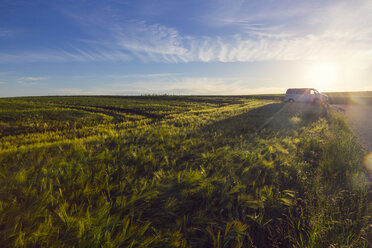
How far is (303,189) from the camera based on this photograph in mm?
2891

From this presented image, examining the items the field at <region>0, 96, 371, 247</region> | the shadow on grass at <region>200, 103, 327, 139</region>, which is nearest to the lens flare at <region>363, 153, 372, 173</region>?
the field at <region>0, 96, 371, 247</region>

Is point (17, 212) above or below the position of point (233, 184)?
above

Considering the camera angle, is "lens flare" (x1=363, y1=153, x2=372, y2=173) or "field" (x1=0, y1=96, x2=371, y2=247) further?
"lens flare" (x1=363, y1=153, x2=372, y2=173)

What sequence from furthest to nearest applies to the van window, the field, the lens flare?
the van window
the lens flare
the field

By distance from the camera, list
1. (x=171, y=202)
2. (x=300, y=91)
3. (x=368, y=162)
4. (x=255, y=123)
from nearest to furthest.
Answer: (x=171, y=202), (x=368, y=162), (x=255, y=123), (x=300, y=91)

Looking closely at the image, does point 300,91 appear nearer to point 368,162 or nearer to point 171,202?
point 368,162

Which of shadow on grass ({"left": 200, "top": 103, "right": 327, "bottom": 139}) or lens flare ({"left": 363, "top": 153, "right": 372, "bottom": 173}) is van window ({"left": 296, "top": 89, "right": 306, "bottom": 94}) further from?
lens flare ({"left": 363, "top": 153, "right": 372, "bottom": 173})

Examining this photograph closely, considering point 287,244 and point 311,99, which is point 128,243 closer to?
point 287,244

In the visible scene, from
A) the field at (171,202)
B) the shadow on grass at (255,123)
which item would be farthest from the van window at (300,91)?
the field at (171,202)

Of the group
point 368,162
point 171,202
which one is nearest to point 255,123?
point 368,162

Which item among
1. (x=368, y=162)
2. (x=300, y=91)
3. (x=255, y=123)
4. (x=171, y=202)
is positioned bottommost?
(x=368, y=162)

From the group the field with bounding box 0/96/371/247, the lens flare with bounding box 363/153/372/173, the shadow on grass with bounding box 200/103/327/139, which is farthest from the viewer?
the shadow on grass with bounding box 200/103/327/139

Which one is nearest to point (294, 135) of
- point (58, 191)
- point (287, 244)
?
point (287, 244)

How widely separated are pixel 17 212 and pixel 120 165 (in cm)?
144
